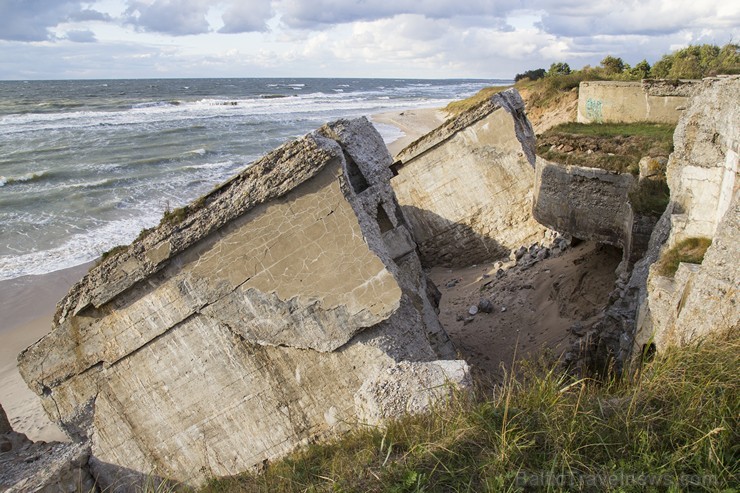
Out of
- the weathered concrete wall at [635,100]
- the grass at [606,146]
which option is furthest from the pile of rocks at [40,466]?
the weathered concrete wall at [635,100]

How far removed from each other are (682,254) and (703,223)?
618 mm

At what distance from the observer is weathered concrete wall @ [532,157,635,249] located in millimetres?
8367

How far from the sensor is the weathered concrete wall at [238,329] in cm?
529

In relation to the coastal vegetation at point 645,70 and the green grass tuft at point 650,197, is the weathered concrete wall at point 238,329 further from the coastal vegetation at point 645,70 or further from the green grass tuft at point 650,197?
the coastal vegetation at point 645,70

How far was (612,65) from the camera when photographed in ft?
90.4

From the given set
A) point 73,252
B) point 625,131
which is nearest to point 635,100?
point 625,131

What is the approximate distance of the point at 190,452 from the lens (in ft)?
19.1

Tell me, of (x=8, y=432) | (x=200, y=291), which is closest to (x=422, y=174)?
(x=200, y=291)

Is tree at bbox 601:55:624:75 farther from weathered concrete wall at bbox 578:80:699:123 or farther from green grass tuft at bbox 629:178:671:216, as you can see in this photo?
green grass tuft at bbox 629:178:671:216

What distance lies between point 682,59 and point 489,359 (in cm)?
2229

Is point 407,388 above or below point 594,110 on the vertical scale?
below

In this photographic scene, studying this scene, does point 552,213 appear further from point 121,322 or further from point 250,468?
point 121,322

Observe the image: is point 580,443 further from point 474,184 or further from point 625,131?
point 625,131

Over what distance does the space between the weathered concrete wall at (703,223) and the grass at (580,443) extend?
427mm
